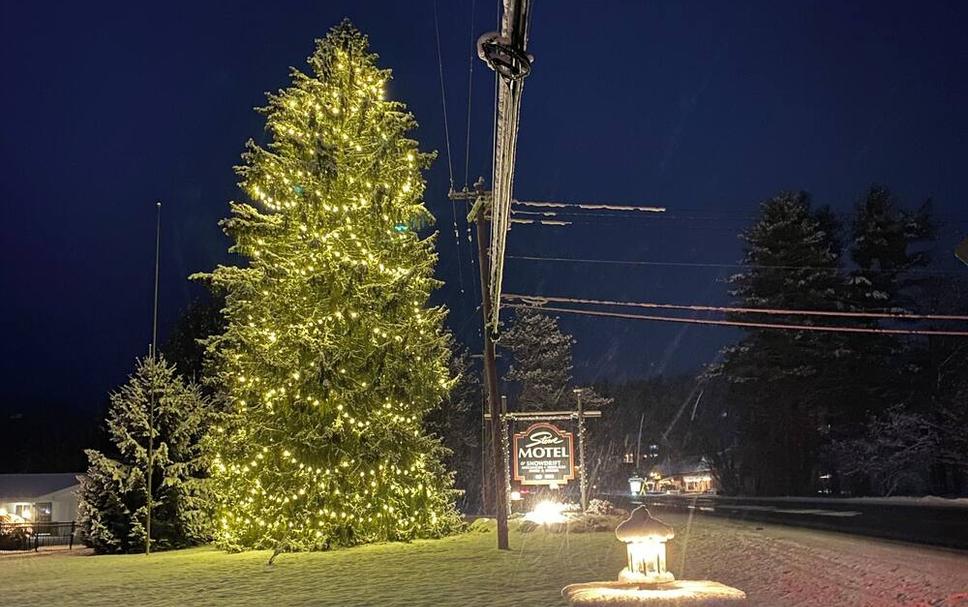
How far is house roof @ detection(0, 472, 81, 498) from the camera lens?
4753 cm

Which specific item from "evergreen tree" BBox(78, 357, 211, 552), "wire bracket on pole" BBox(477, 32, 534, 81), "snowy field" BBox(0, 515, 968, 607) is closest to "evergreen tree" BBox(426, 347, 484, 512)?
"evergreen tree" BBox(78, 357, 211, 552)

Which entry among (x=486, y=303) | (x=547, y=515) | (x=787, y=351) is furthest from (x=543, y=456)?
(x=787, y=351)

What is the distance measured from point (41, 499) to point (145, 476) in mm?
25976

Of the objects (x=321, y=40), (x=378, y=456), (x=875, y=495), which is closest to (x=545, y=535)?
(x=378, y=456)

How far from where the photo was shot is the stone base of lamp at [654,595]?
9.99 metres

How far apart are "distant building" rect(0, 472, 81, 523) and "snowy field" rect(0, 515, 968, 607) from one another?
91.8 ft

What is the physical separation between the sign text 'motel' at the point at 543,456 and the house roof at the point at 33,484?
93.2 ft

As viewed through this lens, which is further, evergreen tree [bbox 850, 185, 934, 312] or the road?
evergreen tree [bbox 850, 185, 934, 312]

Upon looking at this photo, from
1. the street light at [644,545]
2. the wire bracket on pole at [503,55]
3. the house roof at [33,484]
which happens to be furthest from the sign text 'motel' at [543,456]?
the house roof at [33,484]

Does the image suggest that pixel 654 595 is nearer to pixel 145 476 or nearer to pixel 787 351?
pixel 145 476

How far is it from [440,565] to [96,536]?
1337cm

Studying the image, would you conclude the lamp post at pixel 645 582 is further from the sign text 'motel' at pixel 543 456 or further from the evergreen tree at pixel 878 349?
the evergreen tree at pixel 878 349

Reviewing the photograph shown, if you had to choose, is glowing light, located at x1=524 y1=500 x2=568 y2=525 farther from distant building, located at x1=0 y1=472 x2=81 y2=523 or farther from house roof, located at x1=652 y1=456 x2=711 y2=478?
house roof, located at x1=652 y1=456 x2=711 y2=478

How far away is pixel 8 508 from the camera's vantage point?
48031mm
